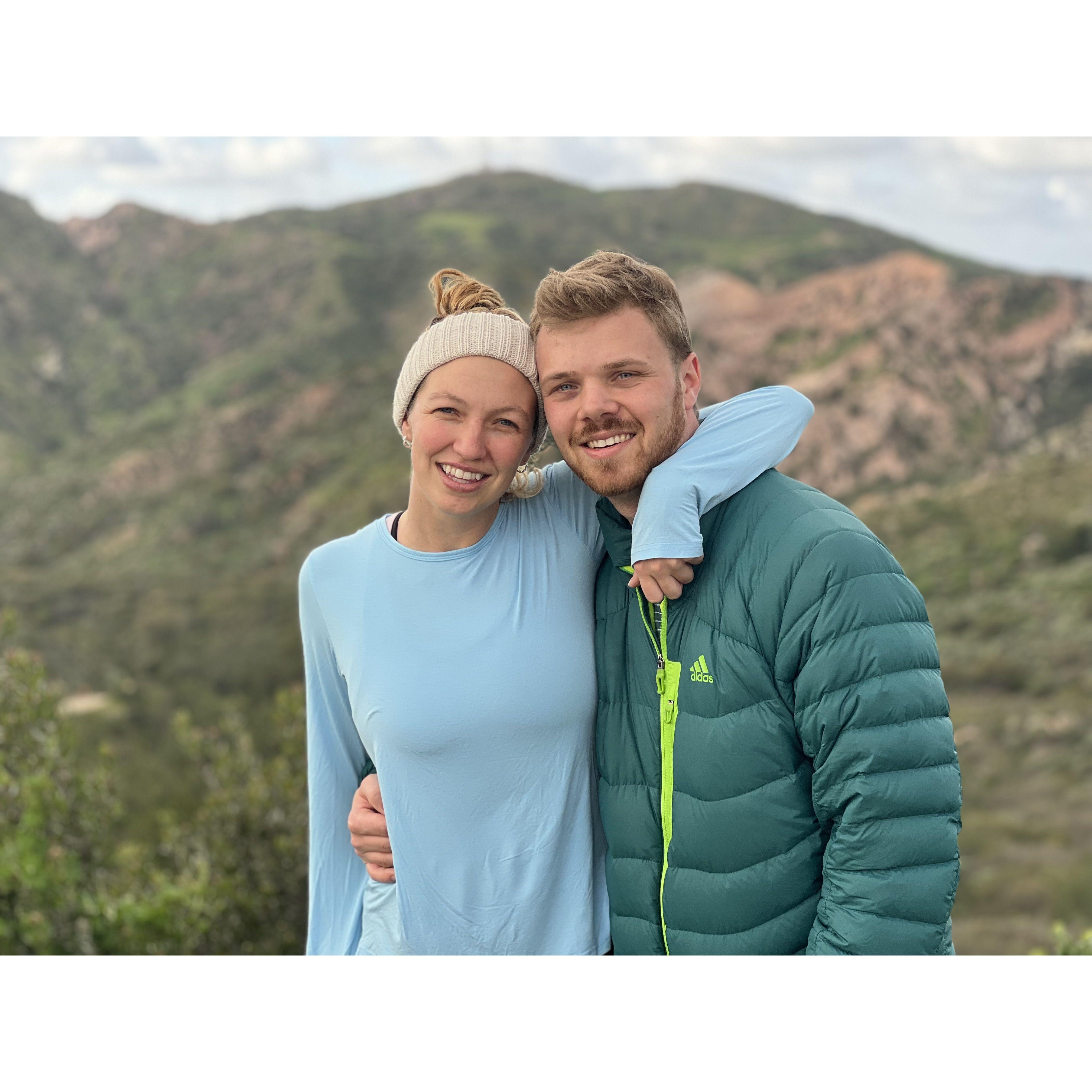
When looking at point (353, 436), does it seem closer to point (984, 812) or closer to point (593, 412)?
point (984, 812)

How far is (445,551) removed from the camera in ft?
5.64

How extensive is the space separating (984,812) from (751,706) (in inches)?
539

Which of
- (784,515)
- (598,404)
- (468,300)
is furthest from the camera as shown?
(468,300)

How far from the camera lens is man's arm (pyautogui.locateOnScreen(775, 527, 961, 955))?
132 cm

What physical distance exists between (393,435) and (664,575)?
17.9 metres

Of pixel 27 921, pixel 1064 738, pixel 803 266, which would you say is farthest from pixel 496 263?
pixel 27 921

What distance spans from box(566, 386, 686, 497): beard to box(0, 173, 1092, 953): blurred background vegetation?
5.71 m

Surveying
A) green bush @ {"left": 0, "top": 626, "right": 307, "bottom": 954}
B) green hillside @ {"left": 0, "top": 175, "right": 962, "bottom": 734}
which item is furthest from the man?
green hillside @ {"left": 0, "top": 175, "right": 962, "bottom": 734}

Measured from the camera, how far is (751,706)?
142cm

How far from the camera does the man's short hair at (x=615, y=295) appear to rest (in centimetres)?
155

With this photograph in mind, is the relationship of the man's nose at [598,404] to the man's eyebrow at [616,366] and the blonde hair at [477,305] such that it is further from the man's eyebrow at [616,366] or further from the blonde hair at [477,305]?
the blonde hair at [477,305]

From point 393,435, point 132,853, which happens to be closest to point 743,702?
point 132,853

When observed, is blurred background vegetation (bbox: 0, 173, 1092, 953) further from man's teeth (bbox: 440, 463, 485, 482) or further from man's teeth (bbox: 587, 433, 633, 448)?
man's teeth (bbox: 587, 433, 633, 448)

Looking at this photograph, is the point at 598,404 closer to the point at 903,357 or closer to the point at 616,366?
the point at 616,366
